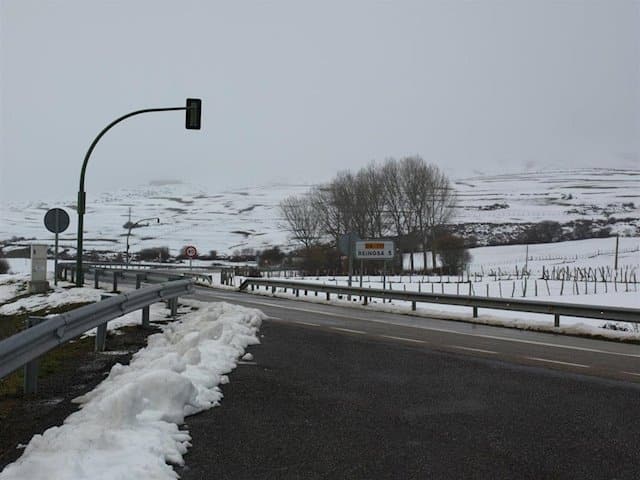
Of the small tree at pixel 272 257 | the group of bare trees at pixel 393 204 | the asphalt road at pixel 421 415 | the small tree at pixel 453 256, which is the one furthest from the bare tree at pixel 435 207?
the asphalt road at pixel 421 415

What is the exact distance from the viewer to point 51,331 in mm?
7031

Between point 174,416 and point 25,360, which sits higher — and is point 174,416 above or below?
below

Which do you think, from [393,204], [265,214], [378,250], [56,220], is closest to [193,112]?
[56,220]

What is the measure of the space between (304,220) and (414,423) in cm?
7687

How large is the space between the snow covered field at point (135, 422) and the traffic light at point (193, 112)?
47.3 ft

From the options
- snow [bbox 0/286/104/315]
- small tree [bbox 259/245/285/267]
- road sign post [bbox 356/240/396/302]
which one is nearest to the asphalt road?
snow [bbox 0/286/104/315]

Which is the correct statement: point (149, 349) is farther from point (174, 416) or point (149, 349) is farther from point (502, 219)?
point (502, 219)

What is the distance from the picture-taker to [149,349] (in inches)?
369

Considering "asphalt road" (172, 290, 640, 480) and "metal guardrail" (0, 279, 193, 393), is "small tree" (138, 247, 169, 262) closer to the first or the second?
"metal guardrail" (0, 279, 193, 393)

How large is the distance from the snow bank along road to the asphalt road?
3.3 inches

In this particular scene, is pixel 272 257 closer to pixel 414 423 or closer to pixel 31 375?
pixel 31 375

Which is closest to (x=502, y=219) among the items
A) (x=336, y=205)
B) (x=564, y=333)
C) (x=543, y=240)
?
(x=543, y=240)

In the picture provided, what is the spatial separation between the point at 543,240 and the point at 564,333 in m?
80.9

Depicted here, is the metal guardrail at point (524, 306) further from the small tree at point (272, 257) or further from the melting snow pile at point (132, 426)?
the small tree at point (272, 257)
